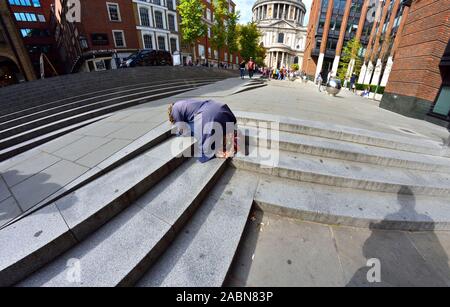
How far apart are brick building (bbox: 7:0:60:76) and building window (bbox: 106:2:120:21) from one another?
15044mm

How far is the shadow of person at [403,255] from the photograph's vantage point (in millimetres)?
2254

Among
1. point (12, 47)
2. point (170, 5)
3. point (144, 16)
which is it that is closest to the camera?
point (12, 47)

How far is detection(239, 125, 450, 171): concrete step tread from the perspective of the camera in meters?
4.14

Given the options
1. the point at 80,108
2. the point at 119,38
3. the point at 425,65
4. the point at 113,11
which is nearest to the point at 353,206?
the point at 80,108

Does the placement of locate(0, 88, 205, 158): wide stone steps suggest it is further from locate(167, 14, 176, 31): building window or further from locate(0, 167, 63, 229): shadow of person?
locate(167, 14, 176, 31): building window

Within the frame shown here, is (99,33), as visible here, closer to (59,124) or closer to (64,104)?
(64,104)

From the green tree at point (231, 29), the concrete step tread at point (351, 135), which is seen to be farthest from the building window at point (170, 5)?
the concrete step tread at point (351, 135)

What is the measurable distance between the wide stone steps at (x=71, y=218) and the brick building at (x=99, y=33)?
2641cm

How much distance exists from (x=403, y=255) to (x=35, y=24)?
5237cm

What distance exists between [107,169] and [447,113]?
12.9 meters

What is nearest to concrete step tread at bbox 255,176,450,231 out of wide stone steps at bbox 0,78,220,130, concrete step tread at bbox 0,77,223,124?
wide stone steps at bbox 0,78,220,130

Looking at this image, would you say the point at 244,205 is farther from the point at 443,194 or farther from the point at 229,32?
the point at 229,32

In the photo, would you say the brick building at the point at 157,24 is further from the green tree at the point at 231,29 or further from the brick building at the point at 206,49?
the green tree at the point at 231,29

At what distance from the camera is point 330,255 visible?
98.3 inches
